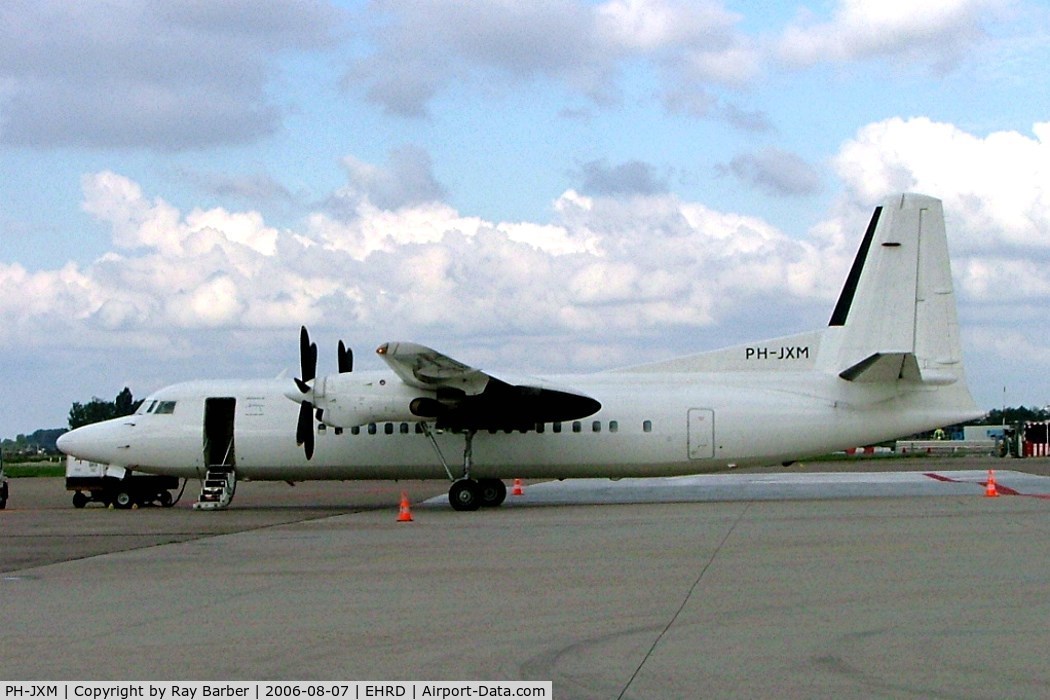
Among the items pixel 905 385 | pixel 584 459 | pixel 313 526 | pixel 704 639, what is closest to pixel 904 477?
pixel 905 385

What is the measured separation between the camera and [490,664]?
855 cm

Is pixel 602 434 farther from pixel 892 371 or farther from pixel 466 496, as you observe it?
pixel 892 371

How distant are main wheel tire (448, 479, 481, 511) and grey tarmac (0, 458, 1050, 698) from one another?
3661 millimetres

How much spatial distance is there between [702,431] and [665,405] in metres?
1.01

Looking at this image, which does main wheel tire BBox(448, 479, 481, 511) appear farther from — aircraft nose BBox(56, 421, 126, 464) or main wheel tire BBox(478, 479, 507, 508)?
aircraft nose BBox(56, 421, 126, 464)

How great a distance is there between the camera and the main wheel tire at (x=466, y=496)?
86.4 feet

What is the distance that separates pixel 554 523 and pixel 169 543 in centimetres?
679

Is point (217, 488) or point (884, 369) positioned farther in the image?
point (217, 488)

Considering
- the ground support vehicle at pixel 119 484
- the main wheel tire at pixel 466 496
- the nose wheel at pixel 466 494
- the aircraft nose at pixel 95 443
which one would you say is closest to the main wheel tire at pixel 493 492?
the nose wheel at pixel 466 494

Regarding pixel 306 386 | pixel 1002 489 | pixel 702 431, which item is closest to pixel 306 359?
pixel 306 386

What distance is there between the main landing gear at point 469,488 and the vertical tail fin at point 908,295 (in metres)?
8.27

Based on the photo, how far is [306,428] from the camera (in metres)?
26.8

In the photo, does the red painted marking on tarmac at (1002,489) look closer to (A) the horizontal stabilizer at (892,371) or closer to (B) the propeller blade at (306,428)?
(A) the horizontal stabilizer at (892,371)

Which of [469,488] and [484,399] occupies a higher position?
[484,399]
